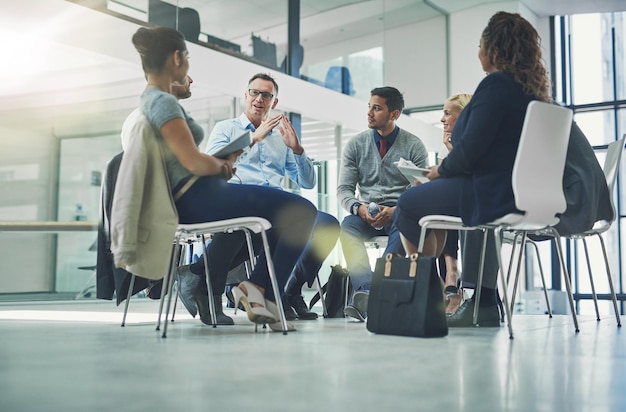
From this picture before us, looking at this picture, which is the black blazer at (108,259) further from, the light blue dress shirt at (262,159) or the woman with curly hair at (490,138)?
the woman with curly hair at (490,138)

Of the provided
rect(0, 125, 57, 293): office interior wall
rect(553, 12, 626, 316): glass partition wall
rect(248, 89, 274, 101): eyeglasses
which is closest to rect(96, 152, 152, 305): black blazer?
rect(248, 89, 274, 101): eyeglasses

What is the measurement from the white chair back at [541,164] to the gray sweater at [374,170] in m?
1.29

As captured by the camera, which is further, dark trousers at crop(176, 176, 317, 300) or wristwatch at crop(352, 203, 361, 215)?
wristwatch at crop(352, 203, 361, 215)

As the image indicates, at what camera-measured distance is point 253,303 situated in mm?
2602

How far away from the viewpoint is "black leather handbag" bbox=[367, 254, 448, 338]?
2.55m

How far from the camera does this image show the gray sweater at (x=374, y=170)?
3.96 metres

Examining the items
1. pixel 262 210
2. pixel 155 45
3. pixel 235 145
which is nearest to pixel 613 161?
pixel 262 210

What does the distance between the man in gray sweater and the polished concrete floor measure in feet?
3.90

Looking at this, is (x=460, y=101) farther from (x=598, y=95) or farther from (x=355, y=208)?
(x=598, y=95)

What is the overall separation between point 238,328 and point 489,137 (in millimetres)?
1254

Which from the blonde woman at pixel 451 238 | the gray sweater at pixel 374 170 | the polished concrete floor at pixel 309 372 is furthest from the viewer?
the gray sweater at pixel 374 170

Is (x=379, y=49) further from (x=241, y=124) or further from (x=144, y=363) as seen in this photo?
(x=144, y=363)

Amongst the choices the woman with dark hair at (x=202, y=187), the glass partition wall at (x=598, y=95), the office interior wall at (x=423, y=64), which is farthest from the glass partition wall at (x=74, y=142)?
the glass partition wall at (x=598, y=95)

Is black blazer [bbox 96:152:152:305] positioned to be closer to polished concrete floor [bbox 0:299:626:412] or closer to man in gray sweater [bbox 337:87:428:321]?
polished concrete floor [bbox 0:299:626:412]
